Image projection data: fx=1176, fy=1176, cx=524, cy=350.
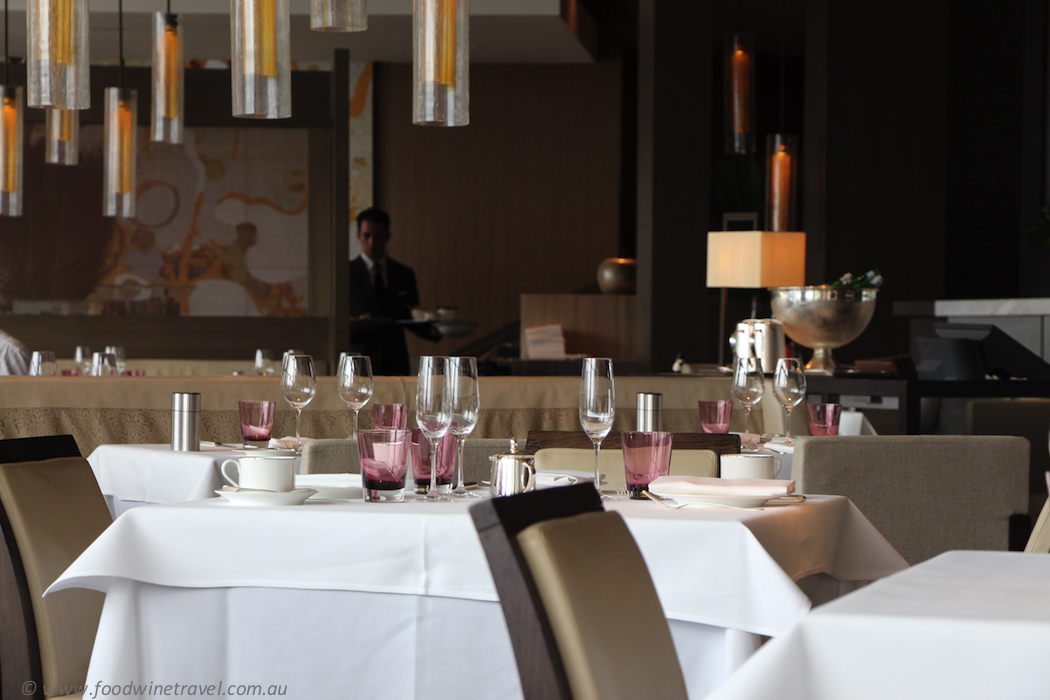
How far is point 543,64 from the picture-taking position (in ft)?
35.8

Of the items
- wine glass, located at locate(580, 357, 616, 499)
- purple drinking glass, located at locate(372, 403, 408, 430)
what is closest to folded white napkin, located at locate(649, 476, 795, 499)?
wine glass, located at locate(580, 357, 616, 499)

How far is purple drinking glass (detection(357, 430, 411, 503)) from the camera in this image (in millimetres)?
1847

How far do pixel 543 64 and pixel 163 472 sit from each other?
8.78 metres

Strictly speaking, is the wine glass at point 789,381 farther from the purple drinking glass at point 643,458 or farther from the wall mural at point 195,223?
the wall mural at point 195,223

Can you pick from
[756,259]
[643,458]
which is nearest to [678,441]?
[643,458]

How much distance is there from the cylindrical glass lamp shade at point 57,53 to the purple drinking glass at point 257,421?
1040 mm

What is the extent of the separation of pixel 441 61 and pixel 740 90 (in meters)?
3.52

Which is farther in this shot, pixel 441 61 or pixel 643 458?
pixel 441 61

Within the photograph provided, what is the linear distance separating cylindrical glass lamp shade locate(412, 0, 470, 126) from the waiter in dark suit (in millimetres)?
4662

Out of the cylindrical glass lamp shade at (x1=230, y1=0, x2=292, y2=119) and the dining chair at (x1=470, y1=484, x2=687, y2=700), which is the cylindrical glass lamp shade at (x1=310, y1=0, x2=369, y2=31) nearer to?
A: the cylindrical glass lamp shade at (x1=230, y1=0, x2=292, y2=119)

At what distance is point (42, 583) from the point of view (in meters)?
1.80

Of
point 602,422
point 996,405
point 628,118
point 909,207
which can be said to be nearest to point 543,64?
point 628,118

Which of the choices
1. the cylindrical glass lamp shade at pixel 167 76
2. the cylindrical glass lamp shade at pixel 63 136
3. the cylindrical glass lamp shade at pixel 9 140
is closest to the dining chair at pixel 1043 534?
the cylindrical glass lamp shade at pixel 167 76

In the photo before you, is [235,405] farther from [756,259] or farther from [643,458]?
[756,259]
